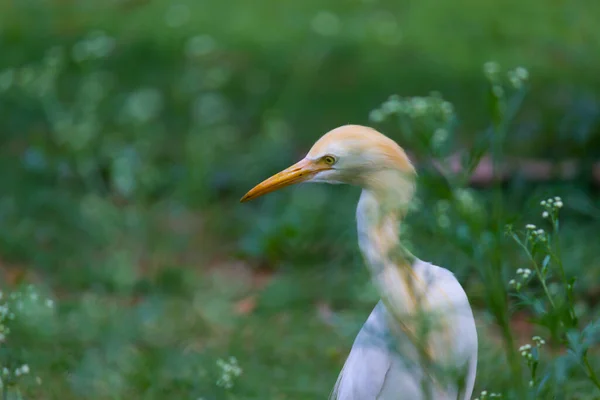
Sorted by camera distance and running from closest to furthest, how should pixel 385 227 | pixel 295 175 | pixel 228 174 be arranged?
pixel 385 227 → pixel 295 175 → pixel 228 174

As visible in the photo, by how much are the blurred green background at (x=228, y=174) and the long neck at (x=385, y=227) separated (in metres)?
0.14

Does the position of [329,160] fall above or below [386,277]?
above

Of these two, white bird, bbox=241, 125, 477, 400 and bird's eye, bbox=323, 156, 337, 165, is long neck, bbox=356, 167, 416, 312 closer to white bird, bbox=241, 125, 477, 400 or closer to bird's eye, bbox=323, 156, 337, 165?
white bird, bbox=241, 125, 477, 400

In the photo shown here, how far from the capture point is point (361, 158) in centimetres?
275

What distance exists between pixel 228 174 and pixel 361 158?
8.66ft

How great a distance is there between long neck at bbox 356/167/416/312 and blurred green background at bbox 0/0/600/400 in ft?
0.47

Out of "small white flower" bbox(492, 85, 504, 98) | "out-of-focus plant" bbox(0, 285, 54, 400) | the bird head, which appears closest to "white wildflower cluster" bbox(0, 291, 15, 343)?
"out-of-focus plant" bbox(0, 285, 54, 400)

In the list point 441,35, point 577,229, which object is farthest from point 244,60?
point 577,229

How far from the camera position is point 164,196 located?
5.16m

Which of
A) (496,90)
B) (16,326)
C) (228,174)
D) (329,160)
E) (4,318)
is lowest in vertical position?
(228,174)

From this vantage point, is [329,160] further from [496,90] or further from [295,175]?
[496,90]

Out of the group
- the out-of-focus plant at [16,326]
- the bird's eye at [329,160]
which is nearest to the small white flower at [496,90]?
the bird's eye at [329,160]

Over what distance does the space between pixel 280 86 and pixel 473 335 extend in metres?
3.54

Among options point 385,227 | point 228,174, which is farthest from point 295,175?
point 228,174
